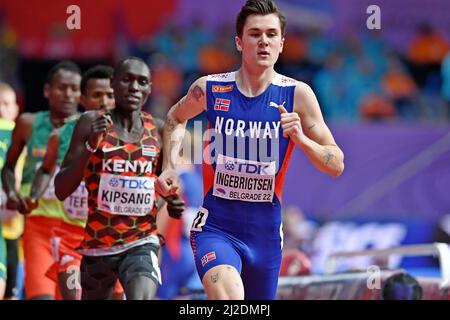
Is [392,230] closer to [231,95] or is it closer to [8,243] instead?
[8,243]

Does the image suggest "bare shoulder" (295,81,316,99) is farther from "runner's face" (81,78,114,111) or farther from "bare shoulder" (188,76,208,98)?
"runner's face" (81,78,114,111)

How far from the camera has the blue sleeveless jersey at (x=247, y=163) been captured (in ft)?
23.1

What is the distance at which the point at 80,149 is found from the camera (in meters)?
7.61

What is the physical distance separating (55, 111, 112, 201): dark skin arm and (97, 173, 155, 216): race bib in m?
0.22

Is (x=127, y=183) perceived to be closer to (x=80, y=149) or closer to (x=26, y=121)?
(x=80, y=149)

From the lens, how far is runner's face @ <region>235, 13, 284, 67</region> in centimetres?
706

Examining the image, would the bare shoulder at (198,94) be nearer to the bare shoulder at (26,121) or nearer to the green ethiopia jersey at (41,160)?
the green ethiopia jersey at (41,160)

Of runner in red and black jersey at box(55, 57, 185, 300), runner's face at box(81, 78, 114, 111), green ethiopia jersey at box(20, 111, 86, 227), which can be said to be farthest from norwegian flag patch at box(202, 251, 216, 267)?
runner's face at box(81, 78, 114, 111)

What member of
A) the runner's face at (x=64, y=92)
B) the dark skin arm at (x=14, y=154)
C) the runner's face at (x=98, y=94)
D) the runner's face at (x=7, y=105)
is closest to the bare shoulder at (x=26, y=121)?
the dark skin arm at (x=14, y=154)

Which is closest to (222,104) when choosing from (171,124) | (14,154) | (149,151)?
(171,124)

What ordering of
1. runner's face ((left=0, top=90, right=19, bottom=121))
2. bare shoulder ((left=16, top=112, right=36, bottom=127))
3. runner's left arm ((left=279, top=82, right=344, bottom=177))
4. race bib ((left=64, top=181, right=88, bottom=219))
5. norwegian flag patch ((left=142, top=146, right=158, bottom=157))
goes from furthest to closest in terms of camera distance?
runner's face ((left=0, top=90, right=19, bottom=121)) → bare shoulder ((left=16, top=112, right=36, bottom=127)) → race bib ((left=64, top=181, right=88, bottom=219)) → norwegian flag patch ((left=142, top=146, right=158, bottom=157)) → runner's left arm ((left=279, top=82, right=344, bottom=177))
